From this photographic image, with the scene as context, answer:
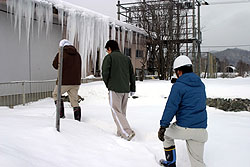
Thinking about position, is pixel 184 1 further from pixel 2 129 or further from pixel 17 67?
pixel 2 129

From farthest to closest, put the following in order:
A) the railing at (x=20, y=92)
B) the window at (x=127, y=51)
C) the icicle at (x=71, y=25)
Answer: the window at (x=127, y=51) → the icicle at (x=71, y=25) → the railing at (x=20, y=92)

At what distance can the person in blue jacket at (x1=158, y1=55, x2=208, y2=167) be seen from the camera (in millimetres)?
3012

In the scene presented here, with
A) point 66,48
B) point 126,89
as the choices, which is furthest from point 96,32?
point 126,89

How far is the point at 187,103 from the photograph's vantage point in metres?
Result: 3.02

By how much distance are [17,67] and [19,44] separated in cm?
82

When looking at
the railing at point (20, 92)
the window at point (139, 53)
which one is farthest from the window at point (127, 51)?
the railing at point (20, 92)

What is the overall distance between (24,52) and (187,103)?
796 centimetres

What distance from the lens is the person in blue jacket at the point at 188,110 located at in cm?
301

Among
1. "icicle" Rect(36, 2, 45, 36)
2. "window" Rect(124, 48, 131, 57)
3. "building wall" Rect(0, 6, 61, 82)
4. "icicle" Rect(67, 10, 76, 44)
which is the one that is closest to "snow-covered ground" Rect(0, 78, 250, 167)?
"building wall" Rect(0, 6, 61, 82)

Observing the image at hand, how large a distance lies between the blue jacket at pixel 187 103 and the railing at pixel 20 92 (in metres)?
5.96

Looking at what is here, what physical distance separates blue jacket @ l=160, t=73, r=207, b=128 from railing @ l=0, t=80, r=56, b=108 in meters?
5.96

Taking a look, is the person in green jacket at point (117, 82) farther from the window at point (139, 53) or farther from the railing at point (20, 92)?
the window at point (139, 53)

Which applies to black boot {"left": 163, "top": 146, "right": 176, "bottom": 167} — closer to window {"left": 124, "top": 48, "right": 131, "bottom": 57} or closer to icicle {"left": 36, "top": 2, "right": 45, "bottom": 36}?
icicle {"left": 36, "top": 2, "right": 45, "bottom": 36}

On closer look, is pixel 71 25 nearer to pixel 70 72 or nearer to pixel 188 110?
pixel 70 72
